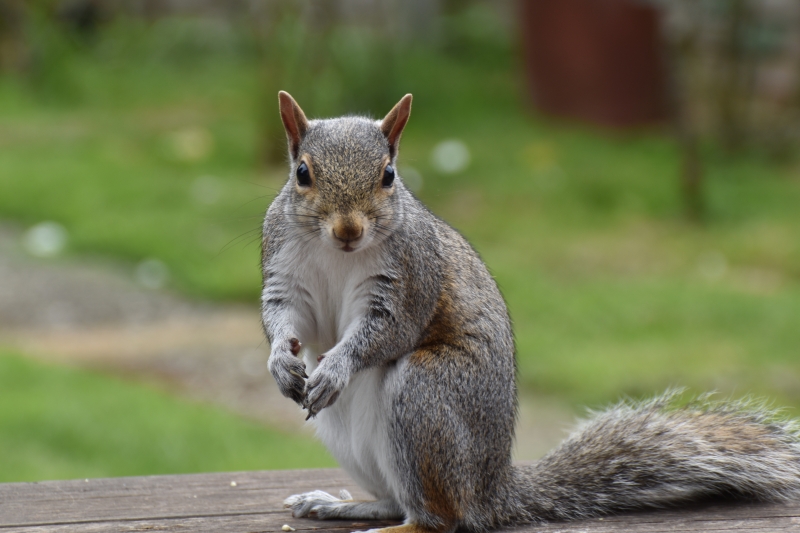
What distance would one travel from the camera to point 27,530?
2.23 meters

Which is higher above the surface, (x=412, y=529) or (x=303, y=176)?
(x=303, y=176)

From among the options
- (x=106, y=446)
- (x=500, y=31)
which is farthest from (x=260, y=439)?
(x=500, y=31)

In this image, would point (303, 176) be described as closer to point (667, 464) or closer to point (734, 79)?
point (667, 464)

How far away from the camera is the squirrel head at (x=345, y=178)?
6.87 ft

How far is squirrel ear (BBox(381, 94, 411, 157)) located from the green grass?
6.70ft

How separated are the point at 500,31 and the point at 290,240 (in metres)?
11.1

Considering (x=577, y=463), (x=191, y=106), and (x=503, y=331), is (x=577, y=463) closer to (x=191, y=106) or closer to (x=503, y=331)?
(x=503, y=331)

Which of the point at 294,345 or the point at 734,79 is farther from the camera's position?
the point at 734,79

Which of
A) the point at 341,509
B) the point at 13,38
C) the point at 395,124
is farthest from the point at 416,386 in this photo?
the point at 13,38

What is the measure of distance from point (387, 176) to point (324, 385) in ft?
1.43

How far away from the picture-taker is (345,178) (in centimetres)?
212

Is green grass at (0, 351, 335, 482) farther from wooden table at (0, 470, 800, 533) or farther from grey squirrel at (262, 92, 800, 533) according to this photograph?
grey squirrel at (262, 92, 800, 533)

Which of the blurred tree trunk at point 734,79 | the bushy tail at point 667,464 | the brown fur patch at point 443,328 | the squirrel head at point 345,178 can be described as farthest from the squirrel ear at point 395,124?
the blurred tree trunk at point 734,79

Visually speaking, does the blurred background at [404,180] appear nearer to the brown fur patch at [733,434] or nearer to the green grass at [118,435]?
the green grass at [118,435]
